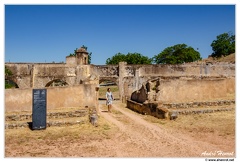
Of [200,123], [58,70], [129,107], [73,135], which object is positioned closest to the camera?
[73,135]

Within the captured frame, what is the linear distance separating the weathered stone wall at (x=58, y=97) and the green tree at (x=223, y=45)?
50.3 metres

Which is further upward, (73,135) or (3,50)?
(3,50)

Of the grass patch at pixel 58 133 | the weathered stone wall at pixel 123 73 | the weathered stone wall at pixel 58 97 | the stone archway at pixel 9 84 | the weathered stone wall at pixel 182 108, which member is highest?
the weathered stone wall at pixel 123 73

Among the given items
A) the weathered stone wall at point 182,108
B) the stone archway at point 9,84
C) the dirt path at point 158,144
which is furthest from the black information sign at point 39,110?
the stone archway at point 9,84

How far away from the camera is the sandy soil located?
6895 mm

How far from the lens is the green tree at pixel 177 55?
6291cm

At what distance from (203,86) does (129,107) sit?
5878 mm

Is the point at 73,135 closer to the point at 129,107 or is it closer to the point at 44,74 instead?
the point at 129,107

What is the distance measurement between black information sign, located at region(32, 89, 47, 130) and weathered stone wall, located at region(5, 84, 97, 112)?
2.61m

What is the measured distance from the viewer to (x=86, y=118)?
11031mm

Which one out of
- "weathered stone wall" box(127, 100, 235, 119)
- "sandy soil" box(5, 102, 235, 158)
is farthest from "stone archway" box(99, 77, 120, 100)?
"sandy soil" box(5, 102, 235, 158)

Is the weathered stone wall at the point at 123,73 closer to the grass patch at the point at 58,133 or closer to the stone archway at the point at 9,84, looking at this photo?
the stone archway at the point at 9,84

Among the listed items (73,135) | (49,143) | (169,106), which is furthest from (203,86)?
(49,143)

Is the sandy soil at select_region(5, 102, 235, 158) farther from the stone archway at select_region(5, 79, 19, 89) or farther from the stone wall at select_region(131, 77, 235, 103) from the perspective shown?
the stone archway at select_region(5, 79, 19, 89)
